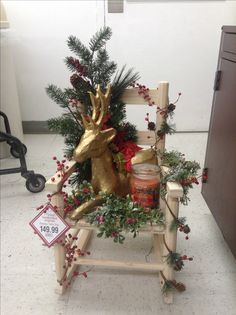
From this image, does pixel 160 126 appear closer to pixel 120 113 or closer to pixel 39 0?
pixel 120 113

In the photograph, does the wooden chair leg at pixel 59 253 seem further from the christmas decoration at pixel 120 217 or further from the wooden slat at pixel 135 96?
the wooden slat at pixel 135 96

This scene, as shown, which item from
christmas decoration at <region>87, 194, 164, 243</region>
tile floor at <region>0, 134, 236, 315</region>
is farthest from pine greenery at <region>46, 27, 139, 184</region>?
tile floor at <region>0, 134, 236, 315</region>

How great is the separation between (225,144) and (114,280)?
60 cm

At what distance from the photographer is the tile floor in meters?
0.98

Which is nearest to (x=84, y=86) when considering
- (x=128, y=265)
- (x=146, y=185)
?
(x=146, y=185)

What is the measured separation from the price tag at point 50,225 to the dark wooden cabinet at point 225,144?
20.6 inches

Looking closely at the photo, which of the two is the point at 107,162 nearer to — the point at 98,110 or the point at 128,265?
the point at 98,110

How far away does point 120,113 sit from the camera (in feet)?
3.39

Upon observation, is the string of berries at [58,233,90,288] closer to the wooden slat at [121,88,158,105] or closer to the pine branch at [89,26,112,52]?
the wooden slat at [121,88,158,105]

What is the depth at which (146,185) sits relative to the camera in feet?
2.98

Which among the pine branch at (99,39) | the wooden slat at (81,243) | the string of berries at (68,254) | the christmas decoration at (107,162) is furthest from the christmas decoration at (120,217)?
the pine branch at (99,39)

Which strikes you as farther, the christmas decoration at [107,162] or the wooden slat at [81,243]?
the wooden slat at [81,243]

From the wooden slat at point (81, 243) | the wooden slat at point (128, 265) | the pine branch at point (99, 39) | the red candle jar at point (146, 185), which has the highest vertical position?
the pine branch at point (99, 39)

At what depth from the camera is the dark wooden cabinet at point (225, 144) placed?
3.30 ft
